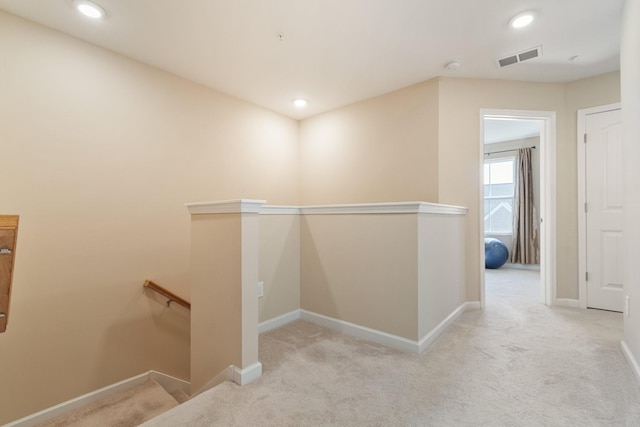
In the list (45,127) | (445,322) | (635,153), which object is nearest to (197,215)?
(45,127)

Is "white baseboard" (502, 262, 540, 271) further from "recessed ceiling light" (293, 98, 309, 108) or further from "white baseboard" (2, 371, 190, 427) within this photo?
"white baseboard" (2, 371, 190, 427)

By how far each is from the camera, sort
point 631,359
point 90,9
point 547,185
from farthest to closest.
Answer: point 547,185 → point 90,9 → point 631,359

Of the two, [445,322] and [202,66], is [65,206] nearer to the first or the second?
[202,66]

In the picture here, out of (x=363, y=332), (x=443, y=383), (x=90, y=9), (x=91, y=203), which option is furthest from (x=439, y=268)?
(x=90, y=9)

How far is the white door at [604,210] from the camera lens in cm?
309

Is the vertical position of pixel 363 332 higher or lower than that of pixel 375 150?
lower

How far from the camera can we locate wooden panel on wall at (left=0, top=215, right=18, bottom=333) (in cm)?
132

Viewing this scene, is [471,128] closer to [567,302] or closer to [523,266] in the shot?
[567,302]

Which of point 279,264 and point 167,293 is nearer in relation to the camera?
point 167,293

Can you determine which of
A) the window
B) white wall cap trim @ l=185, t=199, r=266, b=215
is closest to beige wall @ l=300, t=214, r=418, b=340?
white wall cap trim @ l=185, t=199, r=266, b=215

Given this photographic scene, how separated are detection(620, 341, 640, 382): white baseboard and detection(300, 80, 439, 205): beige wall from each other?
179cm

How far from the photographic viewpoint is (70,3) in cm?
204

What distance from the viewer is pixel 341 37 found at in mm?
2475

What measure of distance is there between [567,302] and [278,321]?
127 inches
